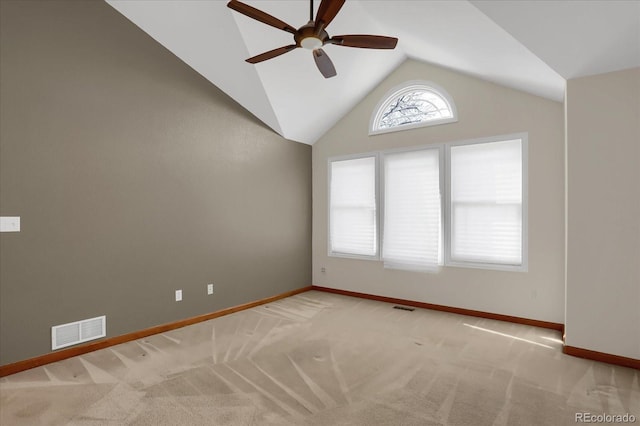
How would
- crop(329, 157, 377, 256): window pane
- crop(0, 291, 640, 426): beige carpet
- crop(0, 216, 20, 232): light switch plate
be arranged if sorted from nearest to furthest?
crop(0, 291, 640, 426): beige carpet → crop(0, 216, 20, 232): light switch plate → crop(329, 157, 377, 256): window pane

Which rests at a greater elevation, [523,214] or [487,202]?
[487,202]

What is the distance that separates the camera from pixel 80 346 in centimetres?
309

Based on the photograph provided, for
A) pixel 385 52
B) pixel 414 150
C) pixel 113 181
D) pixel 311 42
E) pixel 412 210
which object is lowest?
pixel 412 210

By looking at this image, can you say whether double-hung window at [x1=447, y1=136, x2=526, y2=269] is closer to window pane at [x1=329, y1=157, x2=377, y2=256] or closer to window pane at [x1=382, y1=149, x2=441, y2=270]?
window pane at [x1=382, y1=149, x2=441, y2=270]

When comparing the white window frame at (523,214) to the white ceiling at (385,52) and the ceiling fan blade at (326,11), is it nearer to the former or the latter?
the white ceiling at (385,52)

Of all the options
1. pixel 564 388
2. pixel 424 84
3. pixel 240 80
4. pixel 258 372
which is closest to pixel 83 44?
pixel 240 80

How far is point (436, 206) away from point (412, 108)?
4.81 ft

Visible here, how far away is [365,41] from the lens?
2.68 meters

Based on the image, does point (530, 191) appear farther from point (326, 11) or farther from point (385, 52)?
point (326, 11)

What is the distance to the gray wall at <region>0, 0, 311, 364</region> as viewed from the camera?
9.18 feet

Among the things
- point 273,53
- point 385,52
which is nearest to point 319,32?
point 273,53

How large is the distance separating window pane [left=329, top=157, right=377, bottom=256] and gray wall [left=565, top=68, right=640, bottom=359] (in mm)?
2597

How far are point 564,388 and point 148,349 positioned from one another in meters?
3.50

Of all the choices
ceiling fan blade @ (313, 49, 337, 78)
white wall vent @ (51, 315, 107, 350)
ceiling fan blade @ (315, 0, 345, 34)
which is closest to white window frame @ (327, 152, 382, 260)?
ceiling fan blade @ (313, 49, 337, 78)
